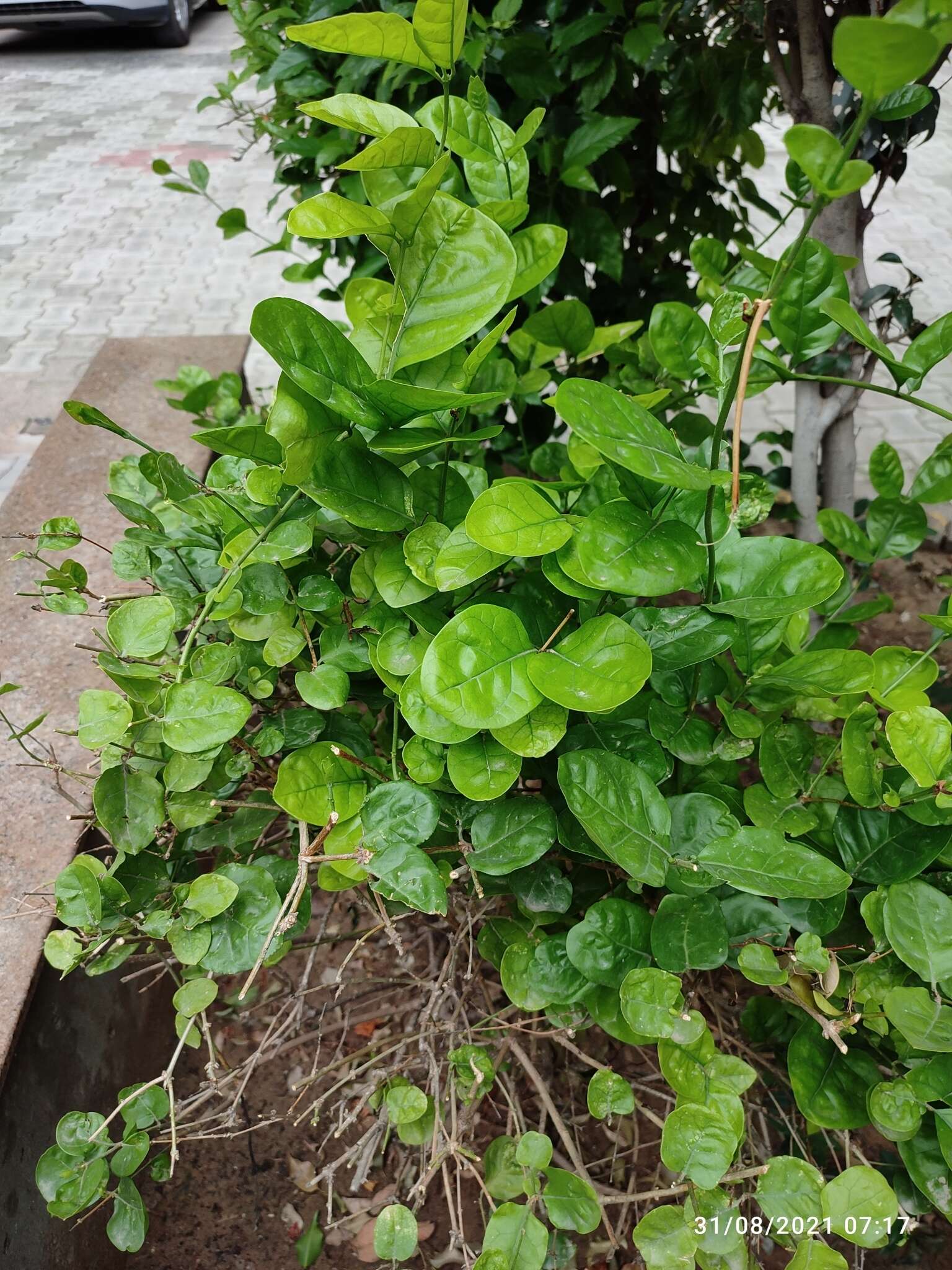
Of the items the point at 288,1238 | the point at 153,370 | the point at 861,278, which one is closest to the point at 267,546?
the point at 288,1238

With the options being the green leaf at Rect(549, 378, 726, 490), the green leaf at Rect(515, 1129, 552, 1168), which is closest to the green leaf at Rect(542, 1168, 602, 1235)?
the green leaf at Rect(515, 1129, 552, 1168)

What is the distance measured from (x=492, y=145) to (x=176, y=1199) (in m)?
1.85

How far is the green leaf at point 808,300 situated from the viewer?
111cm

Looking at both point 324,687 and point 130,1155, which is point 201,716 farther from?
point 130,1155

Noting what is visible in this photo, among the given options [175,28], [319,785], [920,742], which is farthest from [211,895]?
[175,28]

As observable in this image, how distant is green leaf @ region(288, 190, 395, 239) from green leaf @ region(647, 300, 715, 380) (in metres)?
0.45

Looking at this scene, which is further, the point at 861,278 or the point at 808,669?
the point at 861,278

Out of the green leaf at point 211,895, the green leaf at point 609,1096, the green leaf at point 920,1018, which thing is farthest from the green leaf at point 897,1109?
the green leaf at point 211,895

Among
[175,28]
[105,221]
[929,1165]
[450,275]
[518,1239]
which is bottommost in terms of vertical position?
[105,221]

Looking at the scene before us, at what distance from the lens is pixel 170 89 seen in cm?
929

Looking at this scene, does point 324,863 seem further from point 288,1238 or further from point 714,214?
point 714,214

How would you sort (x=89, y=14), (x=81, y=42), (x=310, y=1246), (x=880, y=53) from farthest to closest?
(x=81, y=42)
(x=89, y=14)
(x=310, y=1246)
(x=880, y=53)

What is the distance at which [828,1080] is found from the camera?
101 cm

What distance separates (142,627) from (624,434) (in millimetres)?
588
